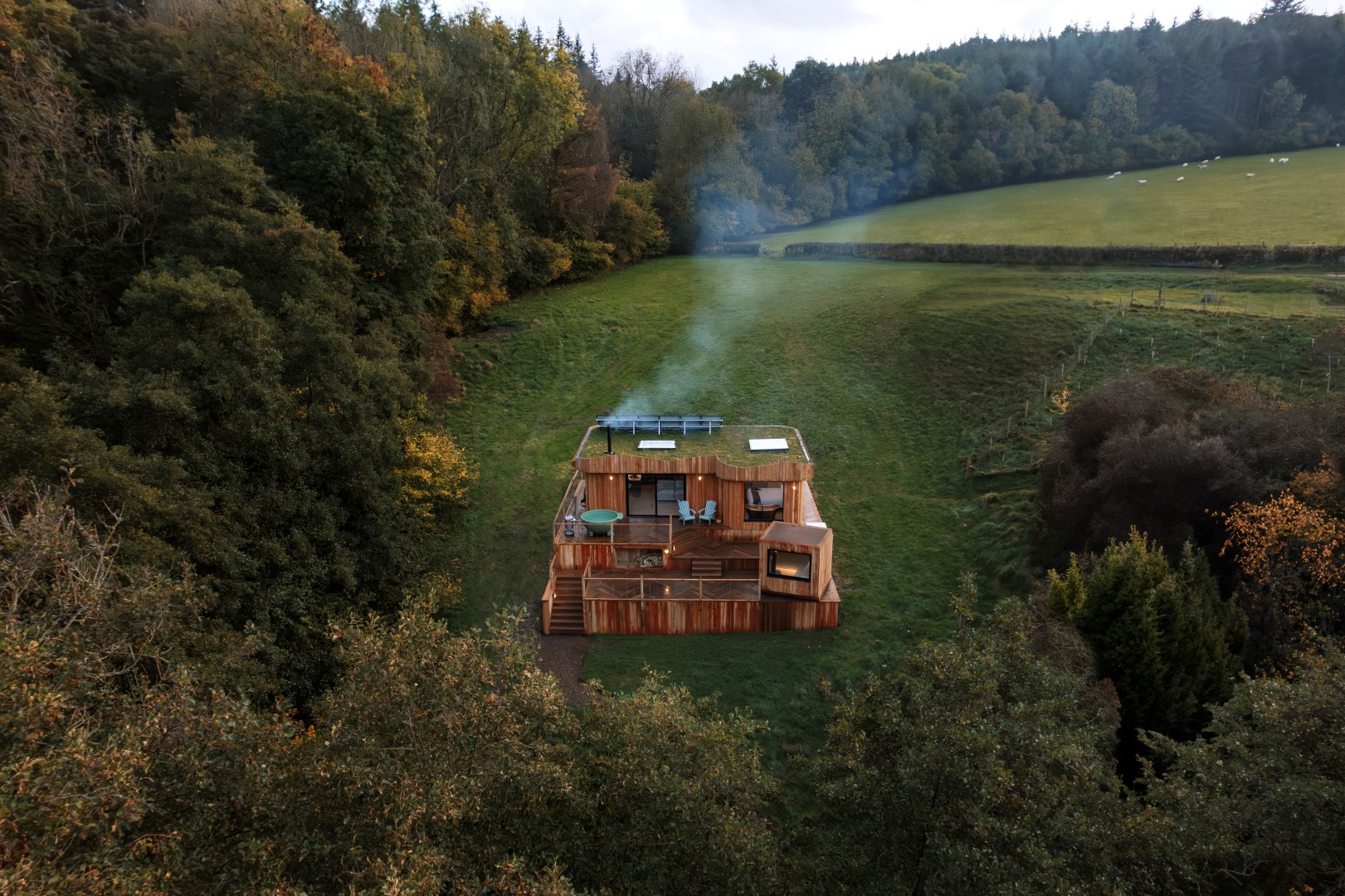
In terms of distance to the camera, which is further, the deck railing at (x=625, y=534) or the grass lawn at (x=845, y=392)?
the deck railing at (x=625, y=534)

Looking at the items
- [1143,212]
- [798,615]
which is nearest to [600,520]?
[798,615]

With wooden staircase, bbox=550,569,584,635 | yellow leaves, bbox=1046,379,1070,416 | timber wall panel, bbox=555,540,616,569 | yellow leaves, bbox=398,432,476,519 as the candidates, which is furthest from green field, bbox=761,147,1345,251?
wooden staircase, bbox=550,569,584,635

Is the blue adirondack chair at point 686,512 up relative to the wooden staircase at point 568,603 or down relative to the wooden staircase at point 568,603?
up

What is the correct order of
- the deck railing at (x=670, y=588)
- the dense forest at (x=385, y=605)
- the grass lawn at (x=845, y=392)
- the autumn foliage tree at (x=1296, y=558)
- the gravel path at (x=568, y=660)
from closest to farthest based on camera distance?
the dense forest at (x=385, y=605) → the autumn foliage tree at (x=1296, y=558) → the gravel path at (x=568, y=660) → the grass lawn at (x=845, y=392) → the deck railing at (x=670, y=588)

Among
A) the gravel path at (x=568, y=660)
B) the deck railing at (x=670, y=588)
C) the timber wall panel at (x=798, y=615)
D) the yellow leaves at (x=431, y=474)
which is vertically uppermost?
the yellow leaves at (x=431, y=474)

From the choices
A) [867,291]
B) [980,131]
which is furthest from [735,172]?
[980,131]

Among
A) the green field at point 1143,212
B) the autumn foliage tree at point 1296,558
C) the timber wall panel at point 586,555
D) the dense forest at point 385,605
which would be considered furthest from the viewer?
the green field at point 1143,212

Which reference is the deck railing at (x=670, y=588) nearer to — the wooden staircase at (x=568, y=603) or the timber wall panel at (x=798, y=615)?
the timber wall panel at (x=798, y=615)

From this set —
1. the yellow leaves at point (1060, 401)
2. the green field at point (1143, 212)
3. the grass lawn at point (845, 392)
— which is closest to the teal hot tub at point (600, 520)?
the grass lawn at point (845, 392)
